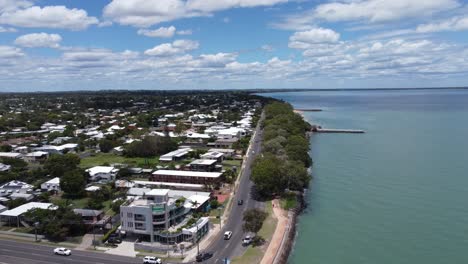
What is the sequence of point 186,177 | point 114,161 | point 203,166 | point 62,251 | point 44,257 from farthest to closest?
point 114,161, point 203,166, point 186,177, point 62,251, point 44,257

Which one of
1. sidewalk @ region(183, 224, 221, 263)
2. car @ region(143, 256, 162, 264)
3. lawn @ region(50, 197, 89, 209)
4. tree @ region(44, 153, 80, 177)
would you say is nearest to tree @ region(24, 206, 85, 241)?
lawn @ region(50, 197, 89, 209)

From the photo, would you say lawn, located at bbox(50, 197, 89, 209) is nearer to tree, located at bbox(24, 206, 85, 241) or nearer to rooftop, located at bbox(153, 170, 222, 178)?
tree, located at bbox(24, 206, 85, 241)

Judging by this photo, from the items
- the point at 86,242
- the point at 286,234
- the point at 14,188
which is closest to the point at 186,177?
the point at 86,242

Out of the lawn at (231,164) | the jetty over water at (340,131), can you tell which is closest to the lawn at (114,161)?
the lawn at (231,164)

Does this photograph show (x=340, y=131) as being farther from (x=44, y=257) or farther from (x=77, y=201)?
(x=44, y=257)

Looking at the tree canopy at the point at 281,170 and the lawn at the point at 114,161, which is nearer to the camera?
the tree canopy at the point at 281,170

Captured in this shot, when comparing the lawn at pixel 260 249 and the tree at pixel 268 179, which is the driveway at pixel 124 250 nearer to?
the lawn at pixel 260 249
